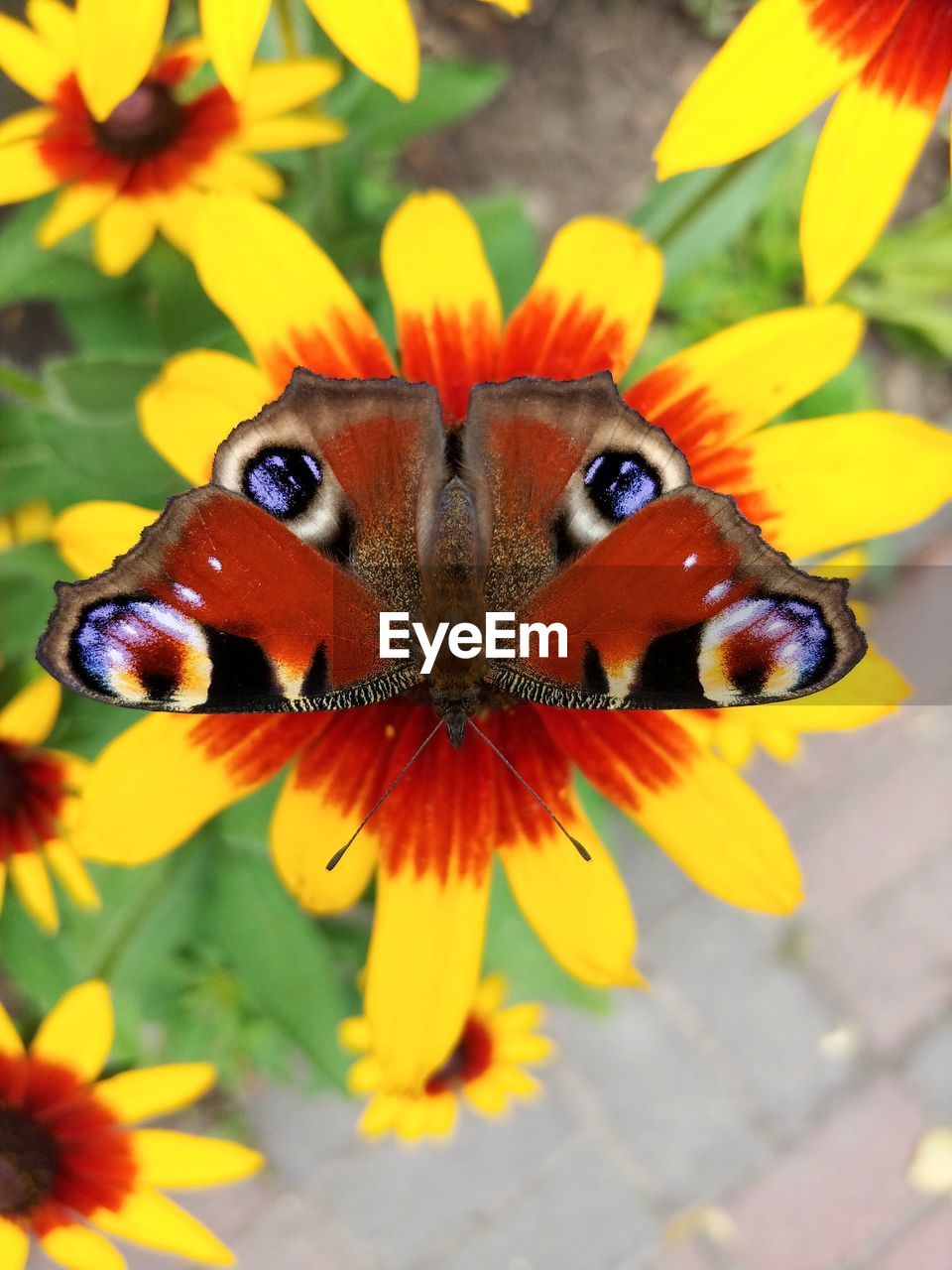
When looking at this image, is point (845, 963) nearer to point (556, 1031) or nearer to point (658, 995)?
point (658, 995)

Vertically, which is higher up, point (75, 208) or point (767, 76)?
point (767, 76)

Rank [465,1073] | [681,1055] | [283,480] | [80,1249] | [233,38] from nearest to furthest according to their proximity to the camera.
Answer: [233,38] → [283,480] → [80,1249] → [465,1073] → [681,1055]

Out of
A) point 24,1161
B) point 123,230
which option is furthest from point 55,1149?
point 123,230

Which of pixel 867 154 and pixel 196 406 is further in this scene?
pixel 196 406

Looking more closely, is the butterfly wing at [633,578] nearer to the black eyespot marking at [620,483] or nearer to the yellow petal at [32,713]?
the black eyespot marking at [620,483]

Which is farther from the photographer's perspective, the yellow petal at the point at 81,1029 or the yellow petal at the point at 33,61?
the yellow petal at the point at 33,61

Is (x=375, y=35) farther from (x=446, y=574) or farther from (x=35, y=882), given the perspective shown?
(x=35, y=882)

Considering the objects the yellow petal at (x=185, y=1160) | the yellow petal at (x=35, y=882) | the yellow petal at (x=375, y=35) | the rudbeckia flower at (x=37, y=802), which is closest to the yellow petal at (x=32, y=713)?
the rudbeckia flower at (x=37, y=802)

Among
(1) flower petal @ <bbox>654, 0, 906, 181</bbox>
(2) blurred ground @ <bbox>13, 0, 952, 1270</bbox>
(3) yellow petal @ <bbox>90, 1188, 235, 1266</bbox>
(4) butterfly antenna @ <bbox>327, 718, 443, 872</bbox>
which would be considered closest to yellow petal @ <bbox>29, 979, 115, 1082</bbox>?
(3) yellow petal @ <bbox>90, 1188, 235, 1266</bbox>
